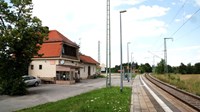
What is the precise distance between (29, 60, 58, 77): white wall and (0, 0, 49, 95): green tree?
18.3 m

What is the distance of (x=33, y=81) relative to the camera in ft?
132

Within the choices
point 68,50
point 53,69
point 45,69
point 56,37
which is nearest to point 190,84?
point 53,69

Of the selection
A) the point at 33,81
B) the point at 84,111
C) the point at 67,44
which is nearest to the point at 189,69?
the point at 67,44

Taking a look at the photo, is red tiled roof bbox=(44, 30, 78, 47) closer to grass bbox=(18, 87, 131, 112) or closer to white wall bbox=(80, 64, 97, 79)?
white wall bbox=(80, 64, 97, 79)

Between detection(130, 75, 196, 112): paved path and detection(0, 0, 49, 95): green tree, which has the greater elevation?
detection(0, 0, 49, 95): green tree

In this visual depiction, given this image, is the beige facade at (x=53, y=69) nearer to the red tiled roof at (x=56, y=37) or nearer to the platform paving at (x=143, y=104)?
the red tiled roof at (x=56, y=37)

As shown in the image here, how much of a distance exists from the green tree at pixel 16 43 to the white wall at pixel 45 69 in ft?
60.1

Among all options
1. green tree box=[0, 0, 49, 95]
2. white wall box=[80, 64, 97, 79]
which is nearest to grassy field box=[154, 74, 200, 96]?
green tree box=[0, 0, 49, 95]

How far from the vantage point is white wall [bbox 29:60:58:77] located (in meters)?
48.0

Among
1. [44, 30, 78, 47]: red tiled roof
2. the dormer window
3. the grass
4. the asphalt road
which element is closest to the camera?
the grass

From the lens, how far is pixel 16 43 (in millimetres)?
28234

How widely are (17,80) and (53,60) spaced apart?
2031cm

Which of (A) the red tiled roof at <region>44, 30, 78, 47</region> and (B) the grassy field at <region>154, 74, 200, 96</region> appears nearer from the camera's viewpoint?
(B) the grassy field at <region>154, 74, 200, 96</region>

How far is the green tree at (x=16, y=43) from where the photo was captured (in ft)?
90.7
